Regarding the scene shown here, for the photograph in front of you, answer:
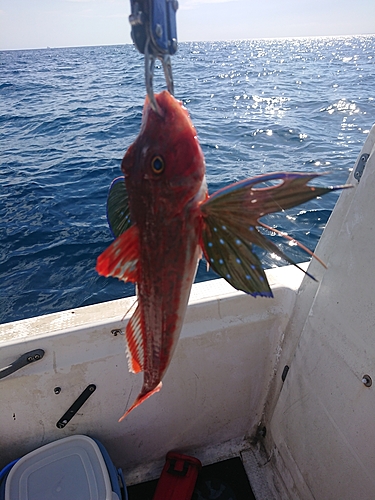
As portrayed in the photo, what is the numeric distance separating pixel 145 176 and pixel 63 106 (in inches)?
762

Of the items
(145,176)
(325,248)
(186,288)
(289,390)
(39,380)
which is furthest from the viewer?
(289,390)

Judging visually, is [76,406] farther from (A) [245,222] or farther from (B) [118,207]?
(A) [245,222]

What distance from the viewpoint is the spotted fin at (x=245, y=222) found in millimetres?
1095

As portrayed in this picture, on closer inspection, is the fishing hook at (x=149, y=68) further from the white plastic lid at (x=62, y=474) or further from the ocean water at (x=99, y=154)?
the ocean water at (x=99, y=154)

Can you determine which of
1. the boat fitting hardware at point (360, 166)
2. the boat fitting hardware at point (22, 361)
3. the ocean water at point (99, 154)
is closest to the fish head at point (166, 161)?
the boat fitting hardware at point (360, 166)

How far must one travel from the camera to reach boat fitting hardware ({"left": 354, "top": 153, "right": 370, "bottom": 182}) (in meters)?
2.16

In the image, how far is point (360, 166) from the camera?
7.16 feet

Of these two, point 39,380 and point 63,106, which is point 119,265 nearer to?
point 39,380

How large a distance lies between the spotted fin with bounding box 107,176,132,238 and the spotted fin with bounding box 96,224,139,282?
175 mm

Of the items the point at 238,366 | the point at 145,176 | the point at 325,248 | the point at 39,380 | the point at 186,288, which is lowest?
the point at 238,366

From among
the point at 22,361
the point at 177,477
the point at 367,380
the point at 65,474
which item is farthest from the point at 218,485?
the point at 22,361

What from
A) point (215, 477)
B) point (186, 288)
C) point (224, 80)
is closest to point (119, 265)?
point (186, 288)

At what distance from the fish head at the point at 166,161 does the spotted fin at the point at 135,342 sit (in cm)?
47

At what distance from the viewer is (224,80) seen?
2628cm
